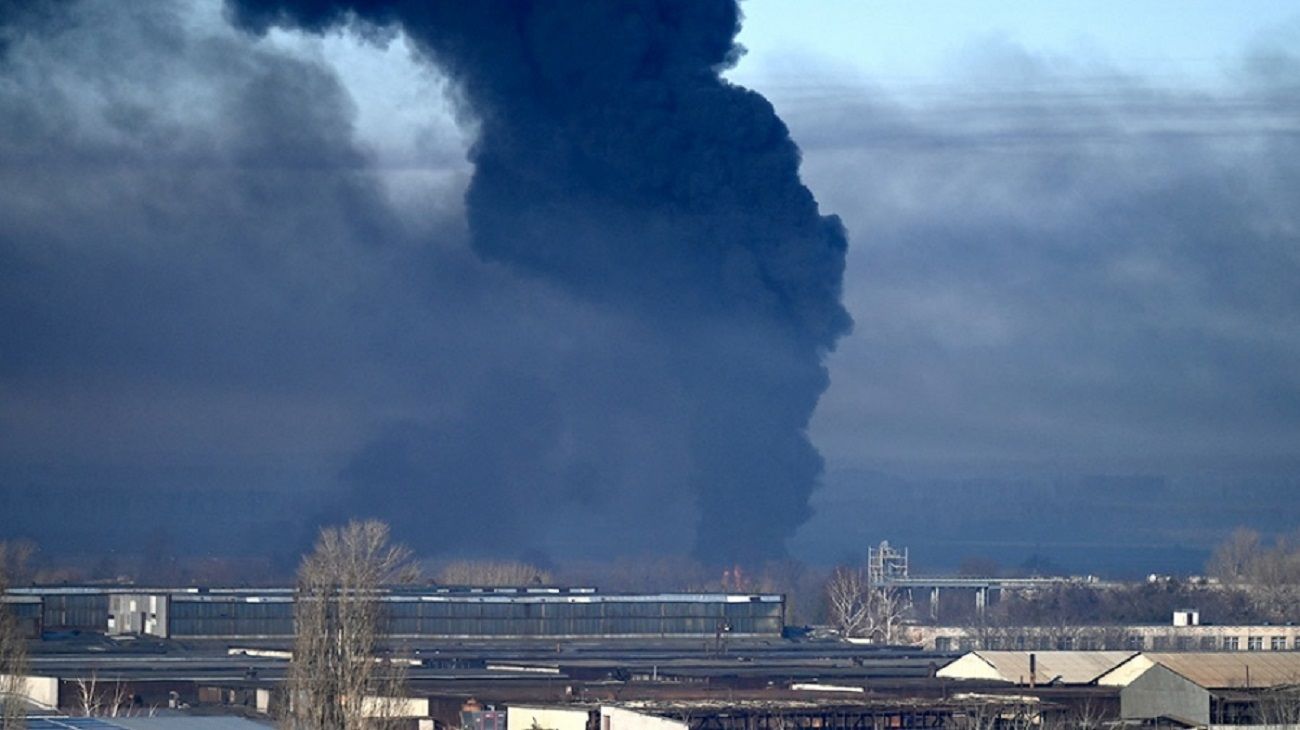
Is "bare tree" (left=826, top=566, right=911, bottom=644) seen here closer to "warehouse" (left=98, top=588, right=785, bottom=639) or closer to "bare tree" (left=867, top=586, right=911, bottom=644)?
"bare tree" (left=867, top=586, right=911, bottom=644)

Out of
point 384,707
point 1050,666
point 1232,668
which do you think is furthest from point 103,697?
point 1232,668

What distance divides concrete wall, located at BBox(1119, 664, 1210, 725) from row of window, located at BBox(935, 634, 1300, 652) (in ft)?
68.4

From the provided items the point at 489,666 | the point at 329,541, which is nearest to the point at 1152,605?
the point at 489,666

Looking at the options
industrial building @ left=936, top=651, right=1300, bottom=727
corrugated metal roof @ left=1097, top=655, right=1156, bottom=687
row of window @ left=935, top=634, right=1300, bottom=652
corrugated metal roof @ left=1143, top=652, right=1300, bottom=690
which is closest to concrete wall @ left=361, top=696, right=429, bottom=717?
industrial building @ left=936, top=651, right=1300, bottom=727

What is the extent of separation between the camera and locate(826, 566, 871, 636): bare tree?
224 ft

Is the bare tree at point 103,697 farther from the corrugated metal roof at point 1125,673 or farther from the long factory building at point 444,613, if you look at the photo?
the corrugated metal roof at point 1125,673

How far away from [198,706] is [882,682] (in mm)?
12451

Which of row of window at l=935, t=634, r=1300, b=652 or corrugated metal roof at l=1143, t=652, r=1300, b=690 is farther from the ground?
row of window at l=935, t=634, r=1300, b=652

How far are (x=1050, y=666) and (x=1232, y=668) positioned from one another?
4.84m

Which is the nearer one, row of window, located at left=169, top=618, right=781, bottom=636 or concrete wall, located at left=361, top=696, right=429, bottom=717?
concrete wall, located at left=361, top=696, right=429, bottom=717

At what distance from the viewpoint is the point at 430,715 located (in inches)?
1404

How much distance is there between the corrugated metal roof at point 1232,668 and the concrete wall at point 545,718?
32.9ft

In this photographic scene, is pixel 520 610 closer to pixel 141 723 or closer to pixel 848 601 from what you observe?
pixel 848 601

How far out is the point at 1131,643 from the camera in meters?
60.1
